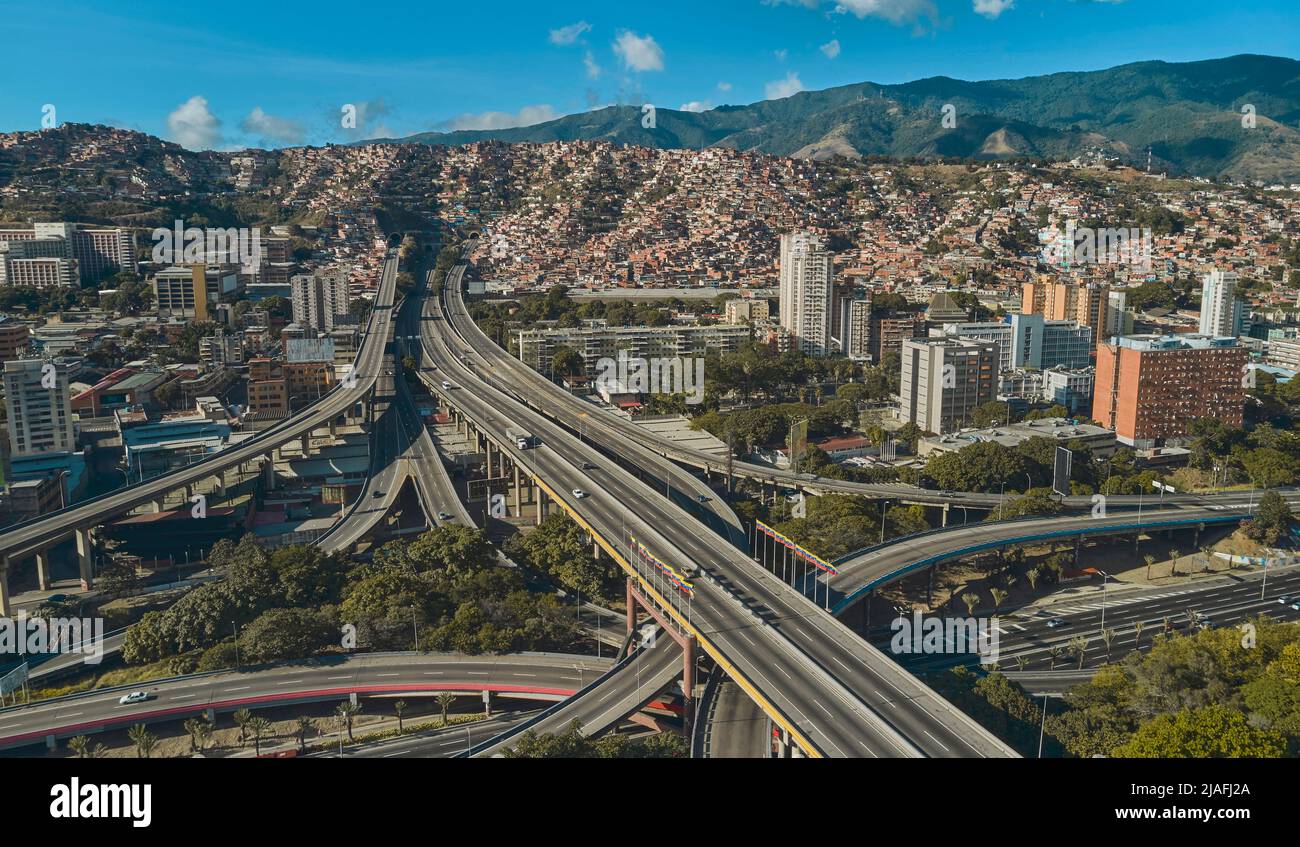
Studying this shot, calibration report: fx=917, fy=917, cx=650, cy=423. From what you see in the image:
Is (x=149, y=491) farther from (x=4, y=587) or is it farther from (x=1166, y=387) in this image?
(x=1166, y=387)

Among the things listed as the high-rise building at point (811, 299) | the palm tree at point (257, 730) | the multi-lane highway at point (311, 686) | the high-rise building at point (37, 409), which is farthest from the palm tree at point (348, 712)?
the high-rise building at point (811, 299)

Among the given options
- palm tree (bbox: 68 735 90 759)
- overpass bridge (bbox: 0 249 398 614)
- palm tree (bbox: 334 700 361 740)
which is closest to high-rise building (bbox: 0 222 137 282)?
overpass bridge (bbox: 0 249 398 614)

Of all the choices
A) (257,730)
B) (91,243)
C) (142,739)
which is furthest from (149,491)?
(91,243)

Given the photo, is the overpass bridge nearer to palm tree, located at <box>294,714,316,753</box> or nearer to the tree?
palm tree, located at <box>294,714,316,753</box>

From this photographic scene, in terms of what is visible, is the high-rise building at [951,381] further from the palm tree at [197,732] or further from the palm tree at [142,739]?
the palm tree at [142,739]

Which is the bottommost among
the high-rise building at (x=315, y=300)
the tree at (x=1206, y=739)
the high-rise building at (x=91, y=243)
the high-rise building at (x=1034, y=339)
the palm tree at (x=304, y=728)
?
the palm tree at (x=304, y=728)

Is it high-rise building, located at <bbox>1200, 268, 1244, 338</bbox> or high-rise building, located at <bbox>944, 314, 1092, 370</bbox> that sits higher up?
high-rise building, located at <bbox>1200, 268, 1244, 338</bbox>
